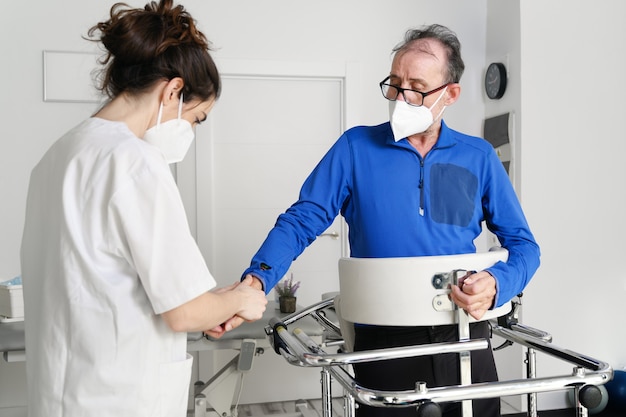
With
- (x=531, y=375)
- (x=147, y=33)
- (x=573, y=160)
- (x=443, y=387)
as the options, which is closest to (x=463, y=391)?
(x=443, y=387)

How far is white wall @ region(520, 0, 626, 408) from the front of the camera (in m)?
3.75

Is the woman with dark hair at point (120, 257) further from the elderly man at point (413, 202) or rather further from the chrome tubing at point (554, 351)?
the chrome tubing at point (554, 351)

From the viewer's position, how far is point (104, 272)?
1.19 metres

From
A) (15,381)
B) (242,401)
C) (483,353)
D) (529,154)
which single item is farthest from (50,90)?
(483,353)

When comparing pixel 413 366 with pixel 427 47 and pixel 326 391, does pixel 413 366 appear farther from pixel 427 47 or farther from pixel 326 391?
pixel 427 47

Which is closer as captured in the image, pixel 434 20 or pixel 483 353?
pixel 483 353

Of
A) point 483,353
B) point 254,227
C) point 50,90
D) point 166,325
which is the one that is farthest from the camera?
point 254,227

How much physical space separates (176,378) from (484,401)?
88 cm

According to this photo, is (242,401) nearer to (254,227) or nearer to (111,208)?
(254,227)

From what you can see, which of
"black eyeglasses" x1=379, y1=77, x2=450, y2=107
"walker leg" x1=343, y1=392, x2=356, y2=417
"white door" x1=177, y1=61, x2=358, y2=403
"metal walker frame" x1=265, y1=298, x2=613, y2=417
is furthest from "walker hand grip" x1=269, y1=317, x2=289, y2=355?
"white door" x1=177, y1=61, x2=358, y2=403

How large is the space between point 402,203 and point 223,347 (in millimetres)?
1602

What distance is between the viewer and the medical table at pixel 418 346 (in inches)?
50.3

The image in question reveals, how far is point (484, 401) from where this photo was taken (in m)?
1.78

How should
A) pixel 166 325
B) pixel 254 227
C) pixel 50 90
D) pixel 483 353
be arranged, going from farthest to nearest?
pixel 254 227 → pixel 50 90 → pixel 483 353 → pixel 166 325
